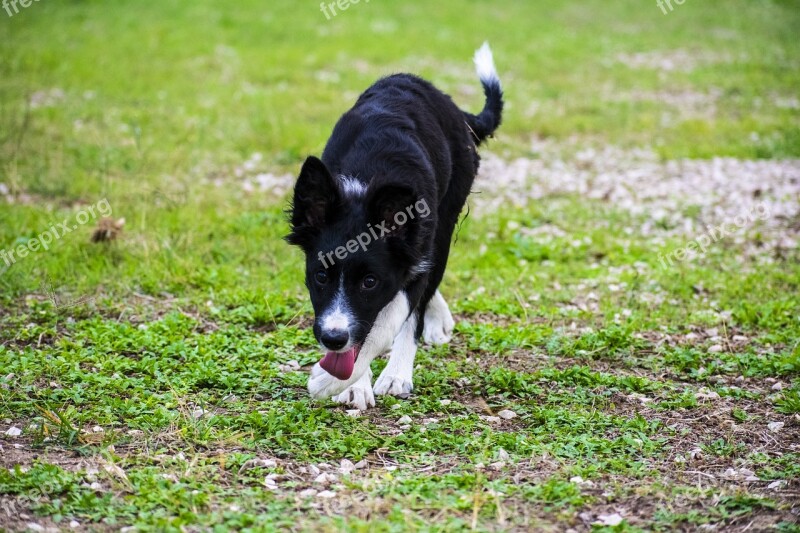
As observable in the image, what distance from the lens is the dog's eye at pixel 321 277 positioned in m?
5.43

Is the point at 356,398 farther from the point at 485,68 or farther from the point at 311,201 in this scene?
the point at 485,68

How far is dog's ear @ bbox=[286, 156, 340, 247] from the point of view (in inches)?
206

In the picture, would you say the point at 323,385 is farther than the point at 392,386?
No

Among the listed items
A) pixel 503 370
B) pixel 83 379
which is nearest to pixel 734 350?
pixel 503 370

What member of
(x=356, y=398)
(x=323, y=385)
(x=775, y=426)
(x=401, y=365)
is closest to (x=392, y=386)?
(x=401, y=365)

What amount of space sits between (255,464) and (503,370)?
2.14 metres

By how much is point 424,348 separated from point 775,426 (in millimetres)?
2648

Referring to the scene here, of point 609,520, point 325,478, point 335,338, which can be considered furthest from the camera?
point 335,338

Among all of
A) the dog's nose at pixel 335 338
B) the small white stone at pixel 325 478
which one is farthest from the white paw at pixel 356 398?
the small white stone at pixel 325 478

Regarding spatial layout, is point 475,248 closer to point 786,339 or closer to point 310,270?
point 786,339

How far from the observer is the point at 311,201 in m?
5.44

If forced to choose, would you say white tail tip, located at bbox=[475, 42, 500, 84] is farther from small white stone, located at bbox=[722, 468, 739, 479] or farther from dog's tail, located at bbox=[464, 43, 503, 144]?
small white stone, located at bbox=[722, 468, 739, 479]

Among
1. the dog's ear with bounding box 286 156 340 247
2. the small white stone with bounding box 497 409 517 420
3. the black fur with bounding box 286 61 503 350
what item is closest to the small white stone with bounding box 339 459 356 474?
the black fur with bounding box 286 61 503 350

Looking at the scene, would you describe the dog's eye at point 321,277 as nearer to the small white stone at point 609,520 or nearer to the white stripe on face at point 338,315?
the white stripe on face at point 338,315
